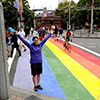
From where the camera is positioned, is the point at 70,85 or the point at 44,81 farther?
the point at 44,81

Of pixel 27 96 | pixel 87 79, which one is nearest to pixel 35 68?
pixel 27 96

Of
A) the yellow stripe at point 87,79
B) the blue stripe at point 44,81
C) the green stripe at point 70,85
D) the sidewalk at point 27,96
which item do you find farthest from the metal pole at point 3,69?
the yellow stripe at point 87,79

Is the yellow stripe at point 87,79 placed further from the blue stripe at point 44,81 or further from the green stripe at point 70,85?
the blue stripe at point 44,81

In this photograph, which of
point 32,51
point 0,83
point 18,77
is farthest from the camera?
point 18,77

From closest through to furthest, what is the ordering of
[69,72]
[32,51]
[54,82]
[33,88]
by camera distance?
1. [32,51]
2. [33,88]
3. [54,82]
4. [69,72]

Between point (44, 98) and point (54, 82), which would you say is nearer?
point (44, 98)

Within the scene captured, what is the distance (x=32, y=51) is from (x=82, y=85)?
2018mm

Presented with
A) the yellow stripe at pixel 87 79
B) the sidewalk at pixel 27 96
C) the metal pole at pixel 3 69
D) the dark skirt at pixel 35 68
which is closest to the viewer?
the metal pole at pixel 3 69

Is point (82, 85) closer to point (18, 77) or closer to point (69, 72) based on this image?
point (69, 72)

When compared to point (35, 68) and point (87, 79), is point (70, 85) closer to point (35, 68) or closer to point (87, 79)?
point (87, 79)

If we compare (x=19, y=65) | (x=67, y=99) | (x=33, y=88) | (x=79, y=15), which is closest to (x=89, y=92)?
(x=67, y=99)

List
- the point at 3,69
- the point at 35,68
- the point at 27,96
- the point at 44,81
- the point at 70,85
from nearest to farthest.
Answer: the point at 3,69 → the point at 27,96 → the point at 35,68 → the point at 70,85 → the point at 44,81

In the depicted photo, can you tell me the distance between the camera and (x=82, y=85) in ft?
15.6

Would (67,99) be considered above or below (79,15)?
Result: below
